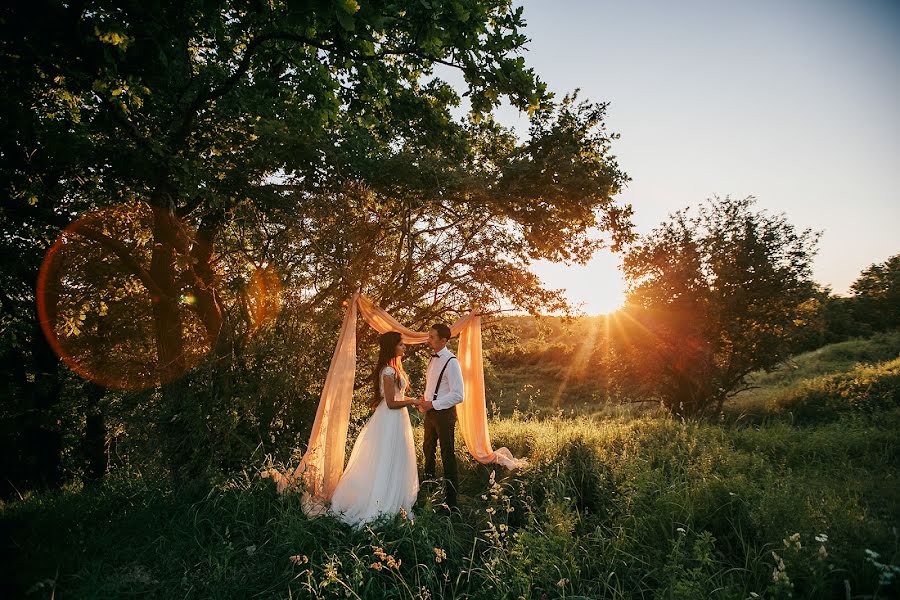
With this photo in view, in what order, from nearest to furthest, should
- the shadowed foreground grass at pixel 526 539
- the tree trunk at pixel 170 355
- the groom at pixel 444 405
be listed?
1. the shadowed foreground grass at pixel 526 539
2. the groom at pixel 444 405
3. the tree trunk at pixel 170 355

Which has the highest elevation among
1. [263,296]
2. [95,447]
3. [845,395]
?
[263,296]

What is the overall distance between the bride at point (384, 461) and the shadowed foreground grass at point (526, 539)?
A: 58 cm

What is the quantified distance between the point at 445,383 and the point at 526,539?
263cm

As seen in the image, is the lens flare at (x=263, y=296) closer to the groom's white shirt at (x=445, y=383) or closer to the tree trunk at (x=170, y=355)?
the tree trunk at (x=170, y=355)

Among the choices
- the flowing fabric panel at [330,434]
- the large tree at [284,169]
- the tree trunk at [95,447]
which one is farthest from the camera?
the tree trunk at [95,447]

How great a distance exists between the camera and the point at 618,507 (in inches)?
202

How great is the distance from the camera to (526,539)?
4348 millimetres

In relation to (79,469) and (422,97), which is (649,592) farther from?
(79,469)

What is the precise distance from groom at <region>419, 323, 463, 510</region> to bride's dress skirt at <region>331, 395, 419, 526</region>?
1.41 feet

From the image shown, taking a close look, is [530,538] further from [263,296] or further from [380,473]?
[263,296]

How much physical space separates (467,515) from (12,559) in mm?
5048

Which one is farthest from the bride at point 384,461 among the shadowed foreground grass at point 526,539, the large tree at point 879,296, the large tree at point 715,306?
the large tree at point 879,296

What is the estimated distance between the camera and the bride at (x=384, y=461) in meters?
5.85

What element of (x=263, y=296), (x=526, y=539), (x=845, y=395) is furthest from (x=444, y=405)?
(x=845, y=395)
